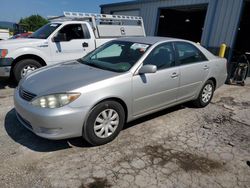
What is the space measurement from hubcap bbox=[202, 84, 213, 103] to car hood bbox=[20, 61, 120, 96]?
251 cm

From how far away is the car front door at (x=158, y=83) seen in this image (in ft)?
11.4

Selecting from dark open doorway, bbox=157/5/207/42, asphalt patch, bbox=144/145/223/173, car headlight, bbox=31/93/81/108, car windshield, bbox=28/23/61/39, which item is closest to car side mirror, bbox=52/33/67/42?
car windshield, bbox=28/23/61/39

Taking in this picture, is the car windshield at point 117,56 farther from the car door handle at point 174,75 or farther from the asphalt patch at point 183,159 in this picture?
the asphalt patch at point 183,159

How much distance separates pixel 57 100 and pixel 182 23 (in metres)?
17.9

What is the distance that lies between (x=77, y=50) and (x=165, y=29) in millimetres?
11853

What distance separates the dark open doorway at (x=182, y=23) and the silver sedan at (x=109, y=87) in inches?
450

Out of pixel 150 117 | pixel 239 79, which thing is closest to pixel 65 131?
pixel 150 117

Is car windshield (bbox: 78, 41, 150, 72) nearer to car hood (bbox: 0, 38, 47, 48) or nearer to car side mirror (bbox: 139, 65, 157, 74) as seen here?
car side mirror (bbox: 139, 65, 157, 74)

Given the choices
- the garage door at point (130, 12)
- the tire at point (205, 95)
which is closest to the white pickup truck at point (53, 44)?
the tire at point (205, 95)

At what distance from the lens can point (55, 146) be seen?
3197 mm

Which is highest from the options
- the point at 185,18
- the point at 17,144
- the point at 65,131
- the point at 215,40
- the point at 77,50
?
the point at 185,18

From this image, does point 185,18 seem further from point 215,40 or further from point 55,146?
point 55,146

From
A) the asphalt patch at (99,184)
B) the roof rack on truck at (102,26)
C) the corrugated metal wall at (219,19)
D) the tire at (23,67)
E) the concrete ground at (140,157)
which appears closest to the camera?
the asphalt patch at (99,184)

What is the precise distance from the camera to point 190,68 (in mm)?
4254
